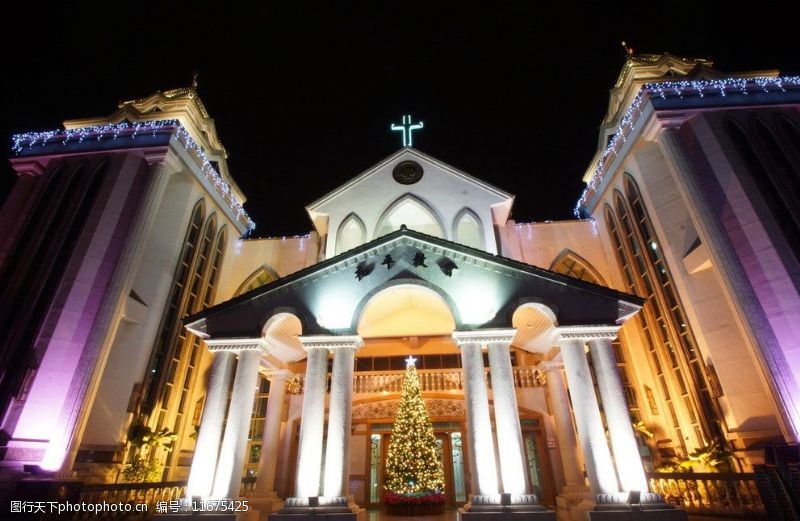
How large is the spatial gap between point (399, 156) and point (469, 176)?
12.8ft

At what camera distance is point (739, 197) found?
14.7 meters

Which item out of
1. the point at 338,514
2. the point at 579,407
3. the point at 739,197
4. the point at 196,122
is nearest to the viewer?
the point at 338,514

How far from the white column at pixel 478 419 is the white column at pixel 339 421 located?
129 inches

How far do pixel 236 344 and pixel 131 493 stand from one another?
5727 mm

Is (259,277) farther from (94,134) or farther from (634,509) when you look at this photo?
(634,509)

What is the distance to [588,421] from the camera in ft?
34.2

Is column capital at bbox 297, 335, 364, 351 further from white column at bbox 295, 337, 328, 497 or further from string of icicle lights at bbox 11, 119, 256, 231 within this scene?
string of icicle lights at bbox 11, 119, 256, 231

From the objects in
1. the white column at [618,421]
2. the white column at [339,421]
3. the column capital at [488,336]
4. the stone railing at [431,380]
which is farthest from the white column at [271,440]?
the white column at [618,421]

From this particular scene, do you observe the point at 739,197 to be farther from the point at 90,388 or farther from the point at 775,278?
the point at 90,388

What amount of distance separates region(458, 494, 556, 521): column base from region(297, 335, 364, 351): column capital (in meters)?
5.11

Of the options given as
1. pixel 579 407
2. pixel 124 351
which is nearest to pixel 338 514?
pixel 579 407

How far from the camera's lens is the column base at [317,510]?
971 cm

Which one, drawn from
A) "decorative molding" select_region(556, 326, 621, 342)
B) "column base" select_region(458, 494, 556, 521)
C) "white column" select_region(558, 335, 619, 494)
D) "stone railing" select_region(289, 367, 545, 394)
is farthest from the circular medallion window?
"column base" select_region(458, 494, 556, 521)

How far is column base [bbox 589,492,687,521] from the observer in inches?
360
